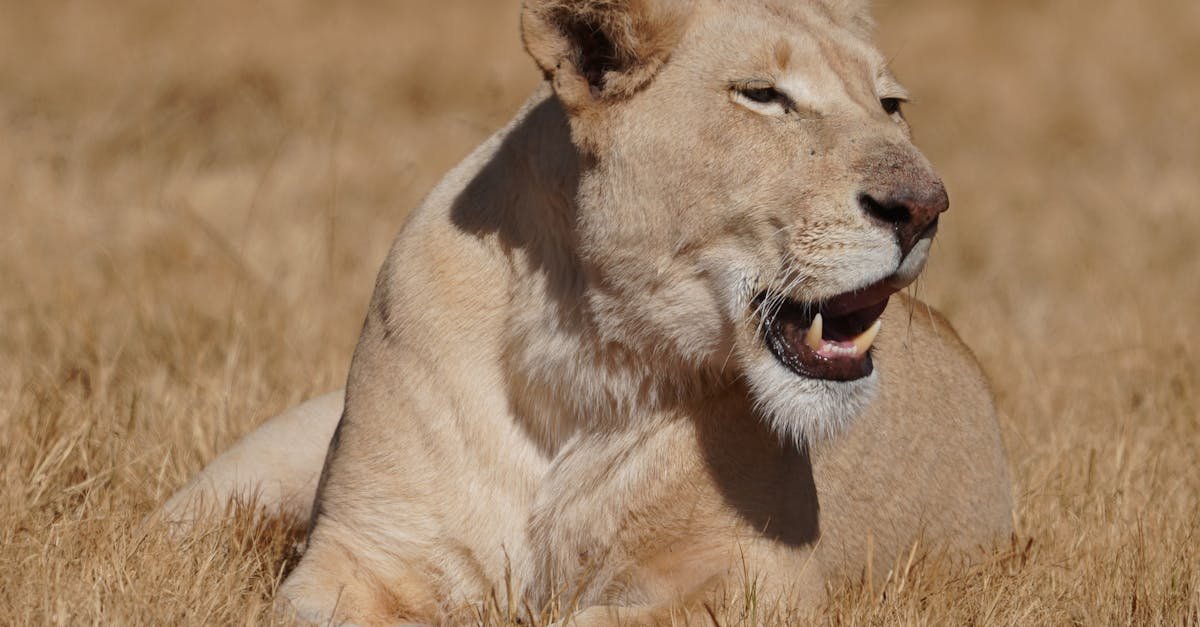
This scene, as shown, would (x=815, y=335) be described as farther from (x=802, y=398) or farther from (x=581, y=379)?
(x=581, y=379)

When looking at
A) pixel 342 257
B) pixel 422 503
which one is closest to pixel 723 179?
pixel 422 503

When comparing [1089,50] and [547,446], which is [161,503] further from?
[1089,50]

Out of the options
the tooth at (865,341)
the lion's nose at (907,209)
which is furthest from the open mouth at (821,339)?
the lion's nose at (907,209)

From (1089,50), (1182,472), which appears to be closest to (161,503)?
(1182,472)

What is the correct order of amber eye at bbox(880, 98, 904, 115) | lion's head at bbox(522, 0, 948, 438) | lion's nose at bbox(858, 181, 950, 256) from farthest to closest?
amber eye at bbox(880, 98, 904, 115) → lion's head at bbox(522, 0, 948, 438) → lion's nose at bbox(858, 181, 950, 256)

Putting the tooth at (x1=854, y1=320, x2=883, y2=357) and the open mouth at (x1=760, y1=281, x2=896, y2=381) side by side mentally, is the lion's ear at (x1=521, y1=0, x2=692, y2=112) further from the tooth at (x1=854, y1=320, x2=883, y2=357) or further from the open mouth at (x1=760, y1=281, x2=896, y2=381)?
the tooth at (x1=854, y1=320, x2=883, y2=357)

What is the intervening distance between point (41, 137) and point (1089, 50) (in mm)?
7871

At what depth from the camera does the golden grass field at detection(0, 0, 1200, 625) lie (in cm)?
330

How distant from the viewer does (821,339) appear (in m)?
2.99

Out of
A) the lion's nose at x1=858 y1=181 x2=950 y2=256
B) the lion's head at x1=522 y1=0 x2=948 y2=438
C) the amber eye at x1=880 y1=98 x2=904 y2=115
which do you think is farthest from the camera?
the amber eye at x1=880 y1=98 x2=904 y2=115

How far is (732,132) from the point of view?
2.96 metres

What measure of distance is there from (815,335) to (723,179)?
0.32 m

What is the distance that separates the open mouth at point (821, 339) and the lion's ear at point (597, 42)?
0.49 meters

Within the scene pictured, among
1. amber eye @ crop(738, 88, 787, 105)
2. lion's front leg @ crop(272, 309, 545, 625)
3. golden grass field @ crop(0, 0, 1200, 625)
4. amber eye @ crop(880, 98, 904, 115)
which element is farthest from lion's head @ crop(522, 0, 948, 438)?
golden grass field @ crop(0, 0, 1200, 625)
